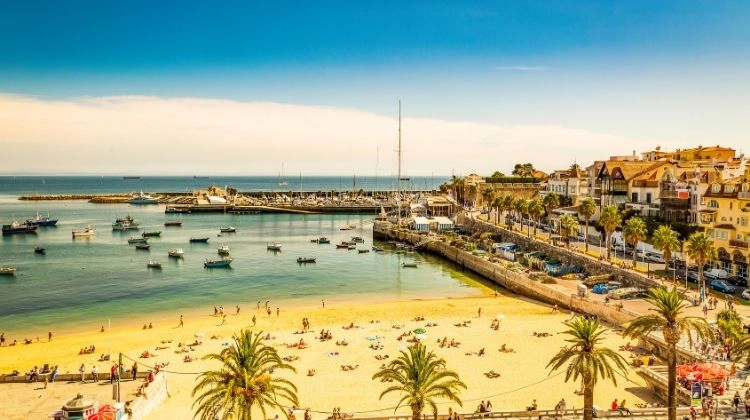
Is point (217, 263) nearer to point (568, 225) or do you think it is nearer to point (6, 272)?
point (6, 272)

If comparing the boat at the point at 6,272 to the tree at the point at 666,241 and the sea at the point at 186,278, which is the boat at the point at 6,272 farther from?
the tree at the point at 666,241

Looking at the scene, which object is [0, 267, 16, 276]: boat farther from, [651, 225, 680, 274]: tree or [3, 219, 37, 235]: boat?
[651, 225, 680, 274]: tree

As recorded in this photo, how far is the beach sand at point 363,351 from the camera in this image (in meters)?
31.1

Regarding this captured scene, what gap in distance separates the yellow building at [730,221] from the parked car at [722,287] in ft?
10.0

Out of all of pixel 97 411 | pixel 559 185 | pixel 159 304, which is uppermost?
pixel 559 185

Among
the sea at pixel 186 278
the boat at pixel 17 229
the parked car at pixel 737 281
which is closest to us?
the parked car at pixel 737 281

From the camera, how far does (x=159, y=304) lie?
60094 mm

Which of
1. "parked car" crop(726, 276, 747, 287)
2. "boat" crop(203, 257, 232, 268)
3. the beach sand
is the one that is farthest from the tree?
"boat" crop(203, 257, 232, 268)

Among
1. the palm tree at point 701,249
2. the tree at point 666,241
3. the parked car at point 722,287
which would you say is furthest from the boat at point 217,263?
the parked car at point 722,287

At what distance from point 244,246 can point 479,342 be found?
70.0m

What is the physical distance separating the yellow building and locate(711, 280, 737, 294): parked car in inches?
120

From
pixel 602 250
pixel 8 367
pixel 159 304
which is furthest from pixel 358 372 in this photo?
pixel 602 250

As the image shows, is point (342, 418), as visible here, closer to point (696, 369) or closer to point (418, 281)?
point (696, 369)

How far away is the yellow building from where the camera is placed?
170 feet
